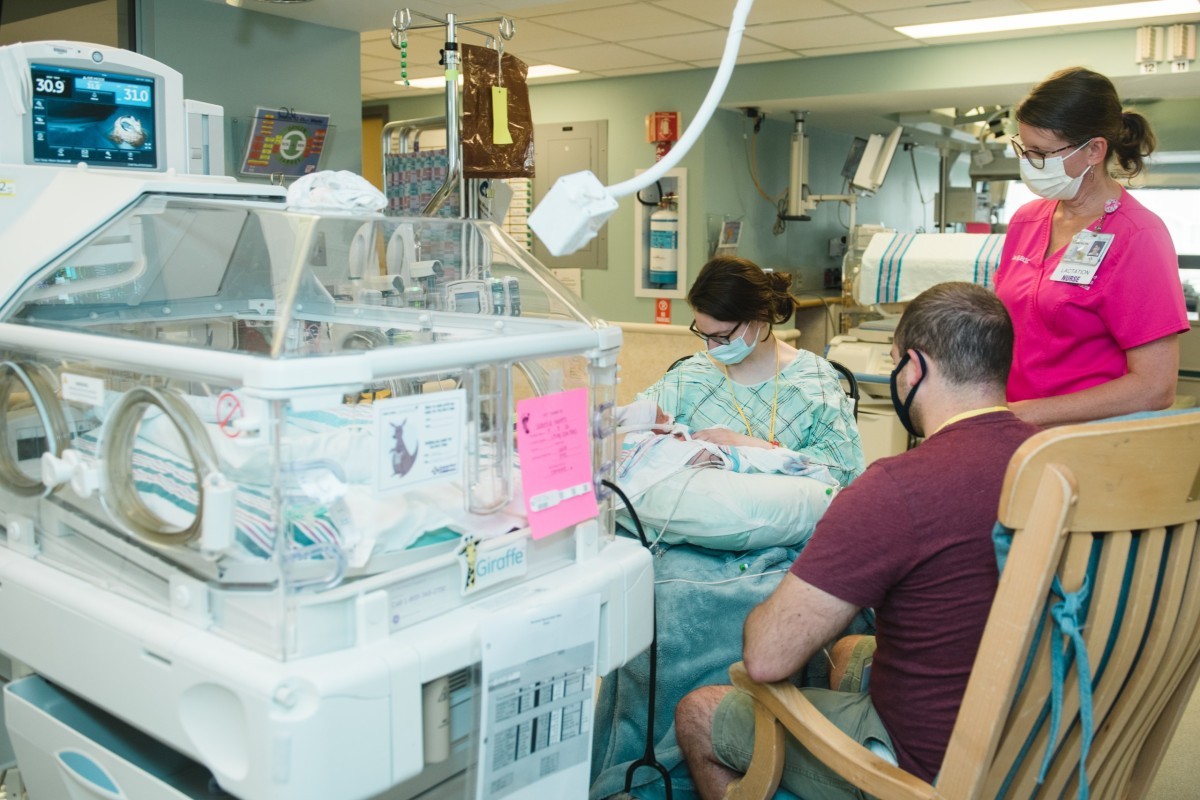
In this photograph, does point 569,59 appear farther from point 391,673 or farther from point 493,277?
point 391,673

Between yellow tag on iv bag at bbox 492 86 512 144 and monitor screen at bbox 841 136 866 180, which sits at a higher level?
monitor screen at bbox 841 136 866 180

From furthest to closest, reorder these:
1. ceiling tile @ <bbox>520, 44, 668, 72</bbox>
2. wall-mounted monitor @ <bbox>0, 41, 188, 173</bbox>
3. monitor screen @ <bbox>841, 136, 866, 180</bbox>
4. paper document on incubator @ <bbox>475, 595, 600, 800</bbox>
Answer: monitor screen @ <bbox>841, 136, 866, 180</bbox> < ceiling tile @ <bbox>520, 44, 668, 72</bbox> < wall-mounted monitor @ <bbox>0, 41, 188, 173</bbox> < paper document on incubator @ <bbox>475, 595, 600, 800</bbox>

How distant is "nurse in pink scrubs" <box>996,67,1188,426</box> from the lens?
212 centimetres

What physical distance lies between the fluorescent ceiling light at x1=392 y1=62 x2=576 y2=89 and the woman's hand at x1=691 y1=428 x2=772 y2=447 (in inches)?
152

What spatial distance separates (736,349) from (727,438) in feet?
0.95

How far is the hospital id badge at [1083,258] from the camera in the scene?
215 cm

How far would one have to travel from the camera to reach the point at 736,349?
8.48 feet

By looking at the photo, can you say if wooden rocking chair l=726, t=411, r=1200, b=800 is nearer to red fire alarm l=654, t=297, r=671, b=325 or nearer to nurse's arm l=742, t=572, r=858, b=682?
nurse's arm l=742, t=572, r=858, b=682

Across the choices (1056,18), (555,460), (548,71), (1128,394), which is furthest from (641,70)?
(555,460)

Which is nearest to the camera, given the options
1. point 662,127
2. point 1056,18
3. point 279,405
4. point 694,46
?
point 279,405

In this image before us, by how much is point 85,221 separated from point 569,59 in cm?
426

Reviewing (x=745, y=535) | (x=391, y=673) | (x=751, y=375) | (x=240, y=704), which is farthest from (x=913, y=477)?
(x=751, y=375)

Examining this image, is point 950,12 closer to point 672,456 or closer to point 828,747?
point 672,456

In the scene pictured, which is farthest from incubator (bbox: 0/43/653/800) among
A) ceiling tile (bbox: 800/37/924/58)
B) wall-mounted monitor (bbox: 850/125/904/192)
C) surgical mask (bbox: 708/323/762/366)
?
wall-mounted monitor (bbox: 850/125/904/192)
